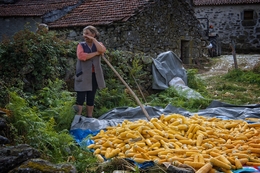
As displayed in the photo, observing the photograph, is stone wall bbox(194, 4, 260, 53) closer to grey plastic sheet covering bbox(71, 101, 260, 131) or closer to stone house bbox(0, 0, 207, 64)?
stone house bbox(0, 0, 207, 64)

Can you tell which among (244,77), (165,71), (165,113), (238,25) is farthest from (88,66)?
(238,25)

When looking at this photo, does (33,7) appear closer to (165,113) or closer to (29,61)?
(29,61)

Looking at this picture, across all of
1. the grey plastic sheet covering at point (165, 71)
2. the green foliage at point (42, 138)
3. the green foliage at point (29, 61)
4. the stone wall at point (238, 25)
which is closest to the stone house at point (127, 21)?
the grey plastic sheet covering at point (165, 71)

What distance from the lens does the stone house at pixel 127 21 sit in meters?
14.6

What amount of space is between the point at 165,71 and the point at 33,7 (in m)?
11.2

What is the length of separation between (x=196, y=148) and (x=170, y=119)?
4.28ft

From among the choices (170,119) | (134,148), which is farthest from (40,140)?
(170,119)

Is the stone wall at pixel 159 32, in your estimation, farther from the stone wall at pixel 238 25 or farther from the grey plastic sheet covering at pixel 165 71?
the stone wall at pixel 238 25

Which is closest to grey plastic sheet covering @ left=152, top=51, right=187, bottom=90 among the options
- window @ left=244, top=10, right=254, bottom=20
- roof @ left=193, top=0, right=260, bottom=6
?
roof @ left=193, top=0, right=260, bottom=6

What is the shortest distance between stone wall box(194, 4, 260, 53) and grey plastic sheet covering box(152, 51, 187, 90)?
15.5 meters

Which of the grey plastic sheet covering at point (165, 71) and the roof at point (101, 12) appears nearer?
the grey plastic sheet covering at point (165, 71)

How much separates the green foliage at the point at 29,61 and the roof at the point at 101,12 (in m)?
7.06

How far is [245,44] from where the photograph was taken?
82.1 ft

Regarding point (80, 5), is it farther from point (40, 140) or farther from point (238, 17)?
point (40, 140)
